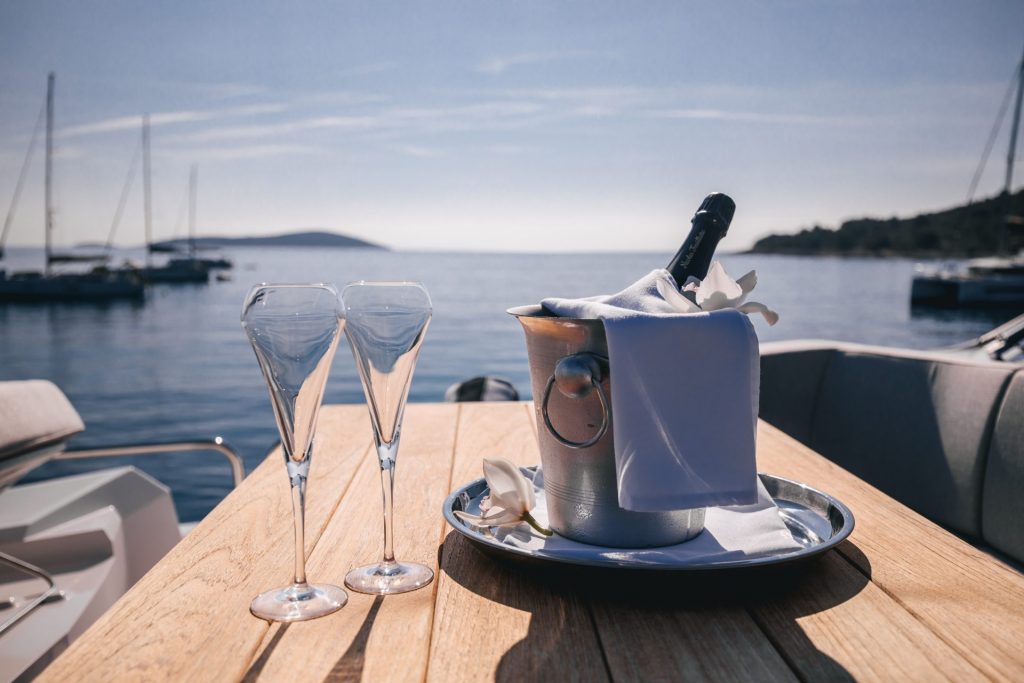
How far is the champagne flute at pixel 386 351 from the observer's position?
0.60 metres

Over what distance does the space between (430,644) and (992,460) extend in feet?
5.62

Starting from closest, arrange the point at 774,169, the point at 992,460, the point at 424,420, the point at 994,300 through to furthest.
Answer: the point at 424,420 → the point at 992,460 → the point at 774,169 → the point at 994,300

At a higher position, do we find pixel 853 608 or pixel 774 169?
pixel 774 169

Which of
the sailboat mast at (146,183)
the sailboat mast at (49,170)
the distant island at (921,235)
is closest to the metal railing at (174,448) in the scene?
the sailboat mast at (49,170)

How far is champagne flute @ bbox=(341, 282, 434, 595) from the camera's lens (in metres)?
0.60

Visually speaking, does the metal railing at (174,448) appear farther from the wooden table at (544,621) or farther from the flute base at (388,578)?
the flute base at (388,578)

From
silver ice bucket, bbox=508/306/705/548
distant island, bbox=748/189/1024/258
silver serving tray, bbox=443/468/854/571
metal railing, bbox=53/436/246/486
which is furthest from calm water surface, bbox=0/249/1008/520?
distant island, bbox=748/189/1024/258

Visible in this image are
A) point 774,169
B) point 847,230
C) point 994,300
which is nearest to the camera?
point 774,169

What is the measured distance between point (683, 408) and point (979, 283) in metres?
33.8

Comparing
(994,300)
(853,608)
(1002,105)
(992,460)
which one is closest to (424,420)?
(853,608)

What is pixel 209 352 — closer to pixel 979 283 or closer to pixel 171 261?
pixel 171 261

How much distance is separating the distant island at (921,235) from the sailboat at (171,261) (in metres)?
36.0

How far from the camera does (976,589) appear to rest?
2.12 ft

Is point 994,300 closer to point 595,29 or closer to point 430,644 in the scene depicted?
point 595,29
